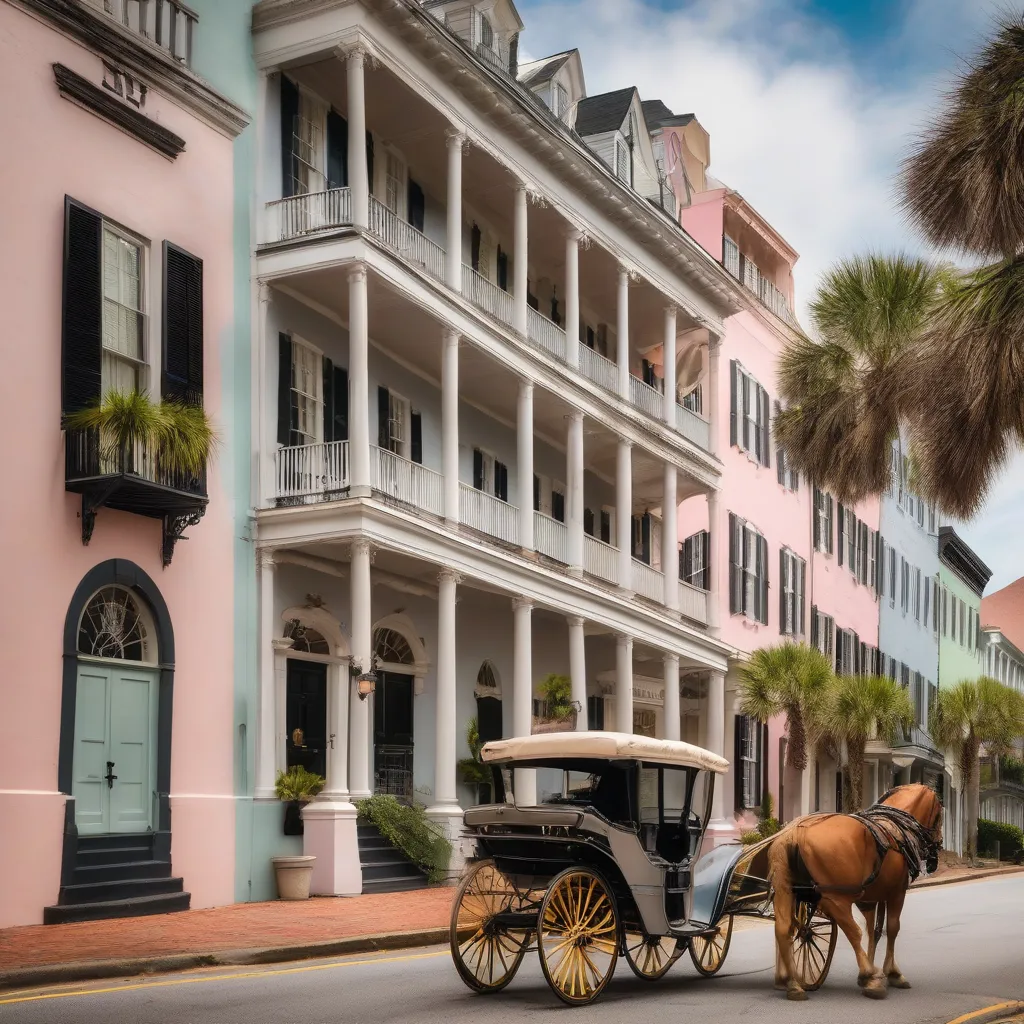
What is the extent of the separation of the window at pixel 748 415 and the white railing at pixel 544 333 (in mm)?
10737

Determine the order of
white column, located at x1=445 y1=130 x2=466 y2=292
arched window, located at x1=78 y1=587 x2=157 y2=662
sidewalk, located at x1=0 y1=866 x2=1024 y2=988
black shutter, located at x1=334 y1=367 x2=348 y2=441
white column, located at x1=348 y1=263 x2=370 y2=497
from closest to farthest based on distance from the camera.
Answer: sidewalk, located at x1=0 y1=866 x2=1024 y2=988
arched window, located at x1=78 y1=587 x2=157 y2=662
white column, located at x1=348 y1=263 x2=370 y2=497
black shutter, located at x1=334 y1=367 x2=348 y2=441
white column, located at x1=445 y1=130 x2=466 y2=292

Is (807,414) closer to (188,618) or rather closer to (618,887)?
(188,618)

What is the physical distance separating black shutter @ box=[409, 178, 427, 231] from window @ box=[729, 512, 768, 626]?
526 inches

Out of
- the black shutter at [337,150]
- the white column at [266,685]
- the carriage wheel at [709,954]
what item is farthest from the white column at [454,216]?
the carriage wheel at [709,954]

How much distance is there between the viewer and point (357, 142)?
20312 mm

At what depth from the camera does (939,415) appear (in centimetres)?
1320

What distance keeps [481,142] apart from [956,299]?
39.1 feet

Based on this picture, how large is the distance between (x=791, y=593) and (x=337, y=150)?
21221 millimetres

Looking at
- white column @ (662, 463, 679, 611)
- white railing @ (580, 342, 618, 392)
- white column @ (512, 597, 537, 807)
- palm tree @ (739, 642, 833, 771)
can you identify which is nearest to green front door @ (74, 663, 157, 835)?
white column @ (512, 597, 537, 807)

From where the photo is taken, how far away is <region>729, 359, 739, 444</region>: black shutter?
36.5 meters

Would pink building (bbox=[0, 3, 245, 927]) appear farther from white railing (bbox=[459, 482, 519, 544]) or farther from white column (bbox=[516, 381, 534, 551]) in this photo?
white column (bbox=[516, 381, 534, 551])

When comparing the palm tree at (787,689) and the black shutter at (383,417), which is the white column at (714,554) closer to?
the palm tree at (787,689)

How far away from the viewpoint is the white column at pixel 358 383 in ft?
64.9

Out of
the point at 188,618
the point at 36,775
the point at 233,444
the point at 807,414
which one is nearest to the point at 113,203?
the point at 233,444
